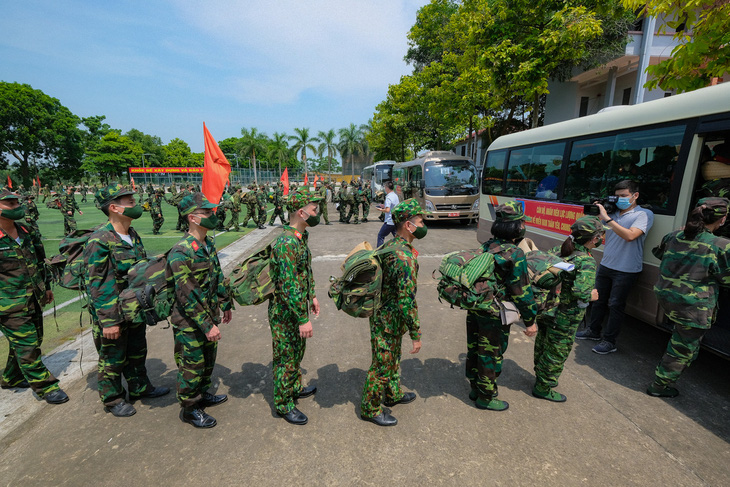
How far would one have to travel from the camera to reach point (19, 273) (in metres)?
3.11

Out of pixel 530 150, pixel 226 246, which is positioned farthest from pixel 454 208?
pixel 226 246

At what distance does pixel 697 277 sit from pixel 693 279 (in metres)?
0.03

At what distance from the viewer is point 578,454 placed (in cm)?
258

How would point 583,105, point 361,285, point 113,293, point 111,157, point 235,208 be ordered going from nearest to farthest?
point 361,285, point 113,293, point 235,208, point 583,105, point 111,157

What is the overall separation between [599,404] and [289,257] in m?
3.09

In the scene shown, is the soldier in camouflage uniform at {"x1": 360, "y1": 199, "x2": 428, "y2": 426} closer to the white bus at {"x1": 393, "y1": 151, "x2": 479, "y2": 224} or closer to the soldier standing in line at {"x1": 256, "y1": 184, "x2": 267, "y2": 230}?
the white bus at {"x1": 393, "y1": 151, "x2": 479, "y2": 224}

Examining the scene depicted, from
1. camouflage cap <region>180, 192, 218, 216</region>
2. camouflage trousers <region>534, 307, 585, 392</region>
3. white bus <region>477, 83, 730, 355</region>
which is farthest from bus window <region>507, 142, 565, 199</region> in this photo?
camouflage cap <region>180, 192, 218, 216</region>

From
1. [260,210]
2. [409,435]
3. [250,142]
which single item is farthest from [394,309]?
[250,142]

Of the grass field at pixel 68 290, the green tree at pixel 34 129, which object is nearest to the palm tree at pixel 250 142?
the green tree at pixel 34 129

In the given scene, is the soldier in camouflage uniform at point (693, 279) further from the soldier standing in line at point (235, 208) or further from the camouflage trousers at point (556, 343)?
the soldier standing in line at point (235, 208)

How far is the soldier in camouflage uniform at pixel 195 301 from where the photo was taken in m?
2.63

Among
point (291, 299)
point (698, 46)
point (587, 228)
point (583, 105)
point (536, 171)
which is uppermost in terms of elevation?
point (583, 105)

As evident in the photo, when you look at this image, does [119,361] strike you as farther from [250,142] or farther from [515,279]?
[250,142]

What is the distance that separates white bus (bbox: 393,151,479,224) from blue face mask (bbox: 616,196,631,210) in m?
9.09
